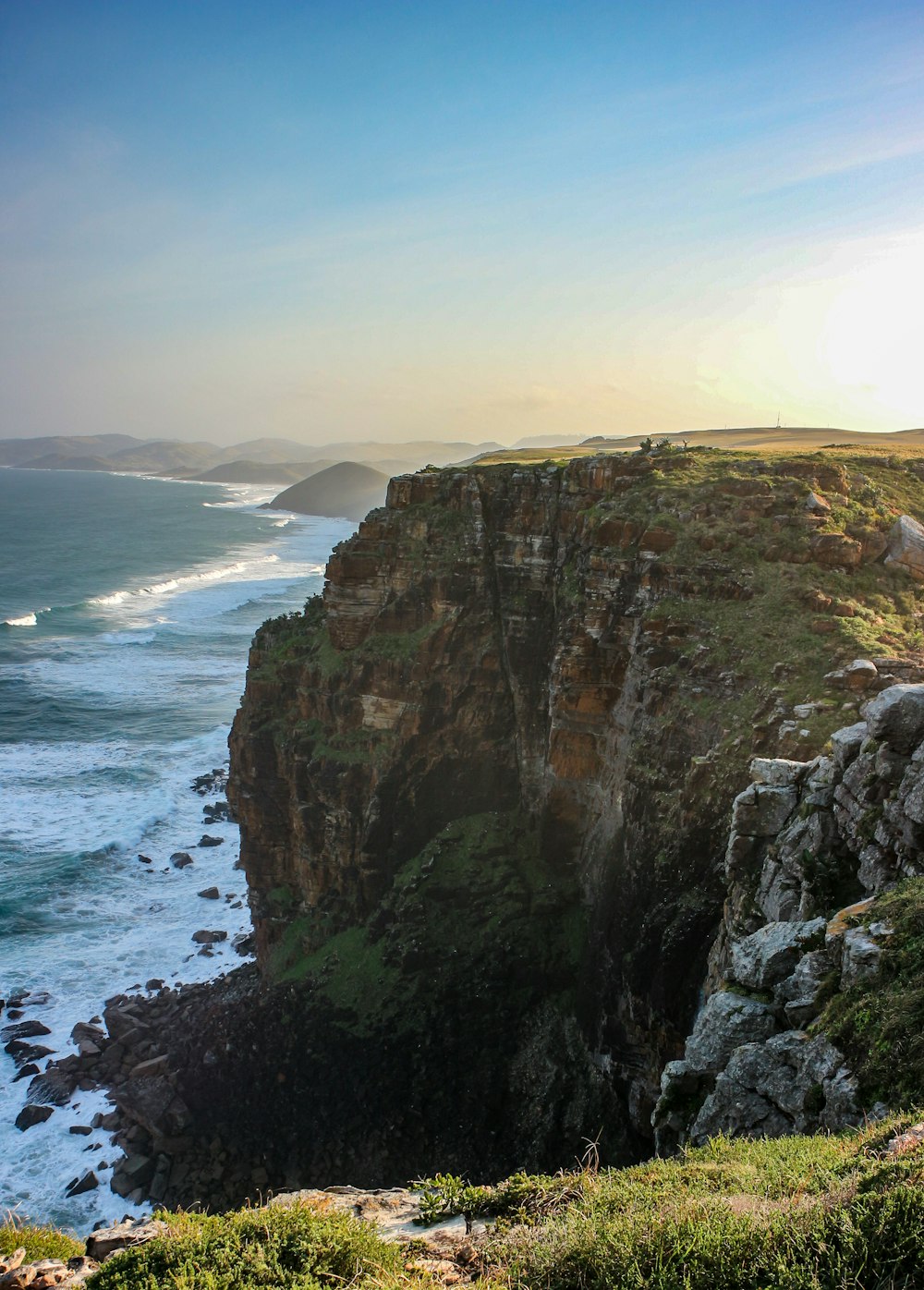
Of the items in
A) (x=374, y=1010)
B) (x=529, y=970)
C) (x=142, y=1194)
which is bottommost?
(x=142, y=1194)

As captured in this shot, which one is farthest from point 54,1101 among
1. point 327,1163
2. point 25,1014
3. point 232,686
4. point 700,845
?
point 232,686

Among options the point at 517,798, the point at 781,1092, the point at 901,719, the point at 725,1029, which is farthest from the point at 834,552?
the point at 781,1092

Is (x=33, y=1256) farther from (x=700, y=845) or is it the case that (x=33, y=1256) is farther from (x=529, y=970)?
(x=529, y=970)

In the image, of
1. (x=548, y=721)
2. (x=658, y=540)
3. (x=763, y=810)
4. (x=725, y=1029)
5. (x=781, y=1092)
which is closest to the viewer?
(x=781, y=1092)

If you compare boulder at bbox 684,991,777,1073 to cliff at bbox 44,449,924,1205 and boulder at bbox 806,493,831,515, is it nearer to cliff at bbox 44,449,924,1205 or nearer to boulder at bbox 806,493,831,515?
cliff at bbox 44,449,924,1205

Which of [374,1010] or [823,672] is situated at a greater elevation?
[823,672]

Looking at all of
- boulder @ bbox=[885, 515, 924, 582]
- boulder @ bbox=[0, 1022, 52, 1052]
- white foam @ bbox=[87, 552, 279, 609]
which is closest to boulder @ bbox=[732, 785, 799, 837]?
boulder @ bbox=[885, 515, 924, 582]

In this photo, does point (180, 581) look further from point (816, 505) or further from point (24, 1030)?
point (816, 505)
